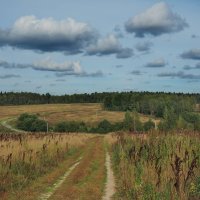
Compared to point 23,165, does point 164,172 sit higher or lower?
higher

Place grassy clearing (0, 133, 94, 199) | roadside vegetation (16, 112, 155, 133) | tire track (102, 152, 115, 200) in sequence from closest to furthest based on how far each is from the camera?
tire track (102, 152, 115, 200) < grassy clearing (0, 133, 94, 199) < roadside vegetation (16, 112, 155, 133)

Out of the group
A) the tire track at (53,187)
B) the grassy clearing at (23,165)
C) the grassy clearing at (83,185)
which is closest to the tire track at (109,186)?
the grassy clearing at (83,185)

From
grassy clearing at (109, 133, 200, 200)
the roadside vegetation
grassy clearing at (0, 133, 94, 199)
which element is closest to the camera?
grassy clearing at (109, 133, 200, 200)

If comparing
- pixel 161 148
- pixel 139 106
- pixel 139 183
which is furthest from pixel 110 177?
pixel 139 106

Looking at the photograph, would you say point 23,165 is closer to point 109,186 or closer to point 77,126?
point 109,186

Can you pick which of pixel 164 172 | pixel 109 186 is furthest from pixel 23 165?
pixel 164 172

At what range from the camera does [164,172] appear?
13125 millimetres

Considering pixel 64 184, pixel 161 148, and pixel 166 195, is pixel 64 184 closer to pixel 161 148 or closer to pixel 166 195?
pixel 161 148

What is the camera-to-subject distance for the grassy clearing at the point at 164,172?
10.8 meters

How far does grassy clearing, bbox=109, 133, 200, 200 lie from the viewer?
10812 millimetres

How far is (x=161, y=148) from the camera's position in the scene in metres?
18.2

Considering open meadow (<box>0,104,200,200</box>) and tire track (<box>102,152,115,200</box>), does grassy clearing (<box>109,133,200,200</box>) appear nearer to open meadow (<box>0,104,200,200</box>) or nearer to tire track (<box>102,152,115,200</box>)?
open meadow (<box>0,104,200,200</box>)

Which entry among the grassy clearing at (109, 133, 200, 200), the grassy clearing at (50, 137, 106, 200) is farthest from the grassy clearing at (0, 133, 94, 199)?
the grassy clearing at (109, 133, 200, 200)

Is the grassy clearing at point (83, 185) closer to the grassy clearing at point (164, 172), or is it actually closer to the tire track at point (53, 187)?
the tire track at point (53, 187)
